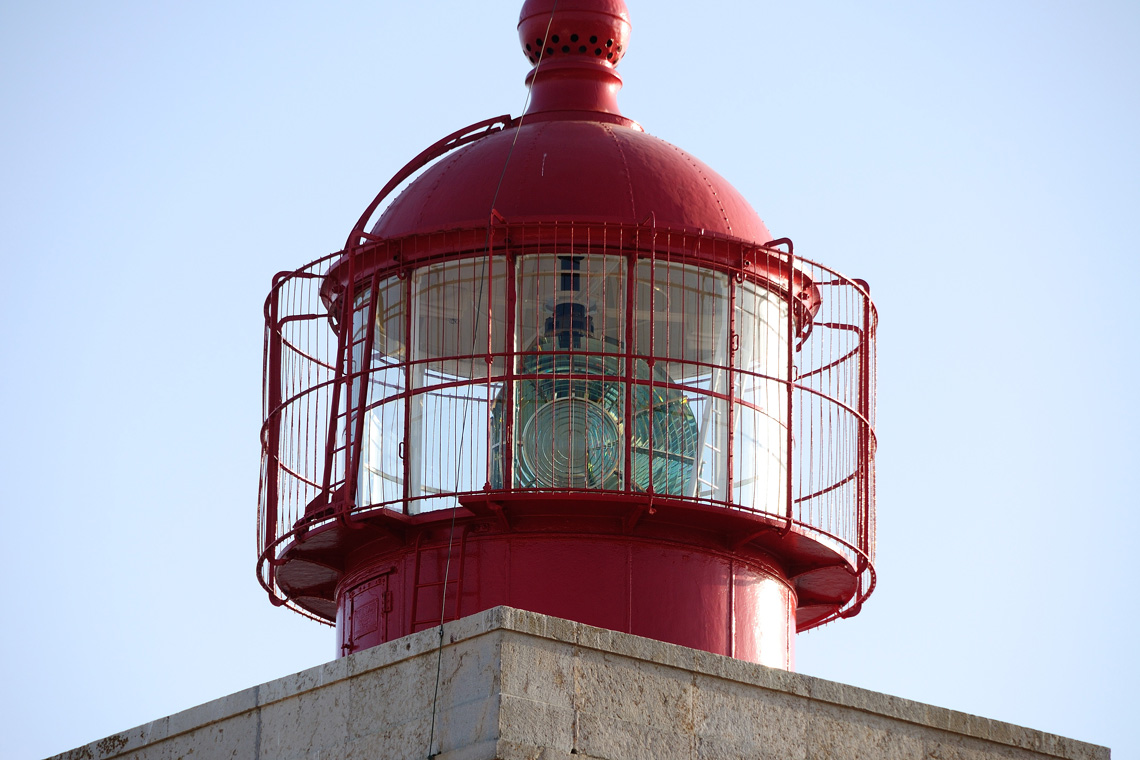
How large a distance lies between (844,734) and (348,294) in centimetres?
394

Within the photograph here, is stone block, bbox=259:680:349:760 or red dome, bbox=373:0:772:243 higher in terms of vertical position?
red dome, bbox=373:0:772:243

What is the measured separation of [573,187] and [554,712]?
12.3 feet

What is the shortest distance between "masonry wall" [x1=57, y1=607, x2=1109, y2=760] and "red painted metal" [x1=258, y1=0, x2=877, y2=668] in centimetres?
137

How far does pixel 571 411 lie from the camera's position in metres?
11.0

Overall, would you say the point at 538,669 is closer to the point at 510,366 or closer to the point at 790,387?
the point at 510,366

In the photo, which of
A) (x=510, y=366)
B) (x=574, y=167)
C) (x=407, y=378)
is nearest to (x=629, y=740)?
(x=510, y=366)

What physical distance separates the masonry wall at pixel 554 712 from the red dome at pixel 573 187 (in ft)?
9.84

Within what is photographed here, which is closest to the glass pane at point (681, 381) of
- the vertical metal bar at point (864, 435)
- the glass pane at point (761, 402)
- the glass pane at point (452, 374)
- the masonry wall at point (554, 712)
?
the glass pane at point (761, 402)

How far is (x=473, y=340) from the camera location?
11.2 metres

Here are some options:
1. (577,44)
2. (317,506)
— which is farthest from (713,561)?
→ (577,44)

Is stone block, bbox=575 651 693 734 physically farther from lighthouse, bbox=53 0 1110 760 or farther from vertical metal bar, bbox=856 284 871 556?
vertical metal bar, bbox=856 284 871 556

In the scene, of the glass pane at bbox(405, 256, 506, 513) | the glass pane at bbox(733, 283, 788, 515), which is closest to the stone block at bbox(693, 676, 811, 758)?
the glass pane at bbox(733, 283, 788, 515)

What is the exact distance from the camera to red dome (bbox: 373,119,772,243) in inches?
448

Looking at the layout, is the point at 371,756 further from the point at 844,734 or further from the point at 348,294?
the point at 348,294
